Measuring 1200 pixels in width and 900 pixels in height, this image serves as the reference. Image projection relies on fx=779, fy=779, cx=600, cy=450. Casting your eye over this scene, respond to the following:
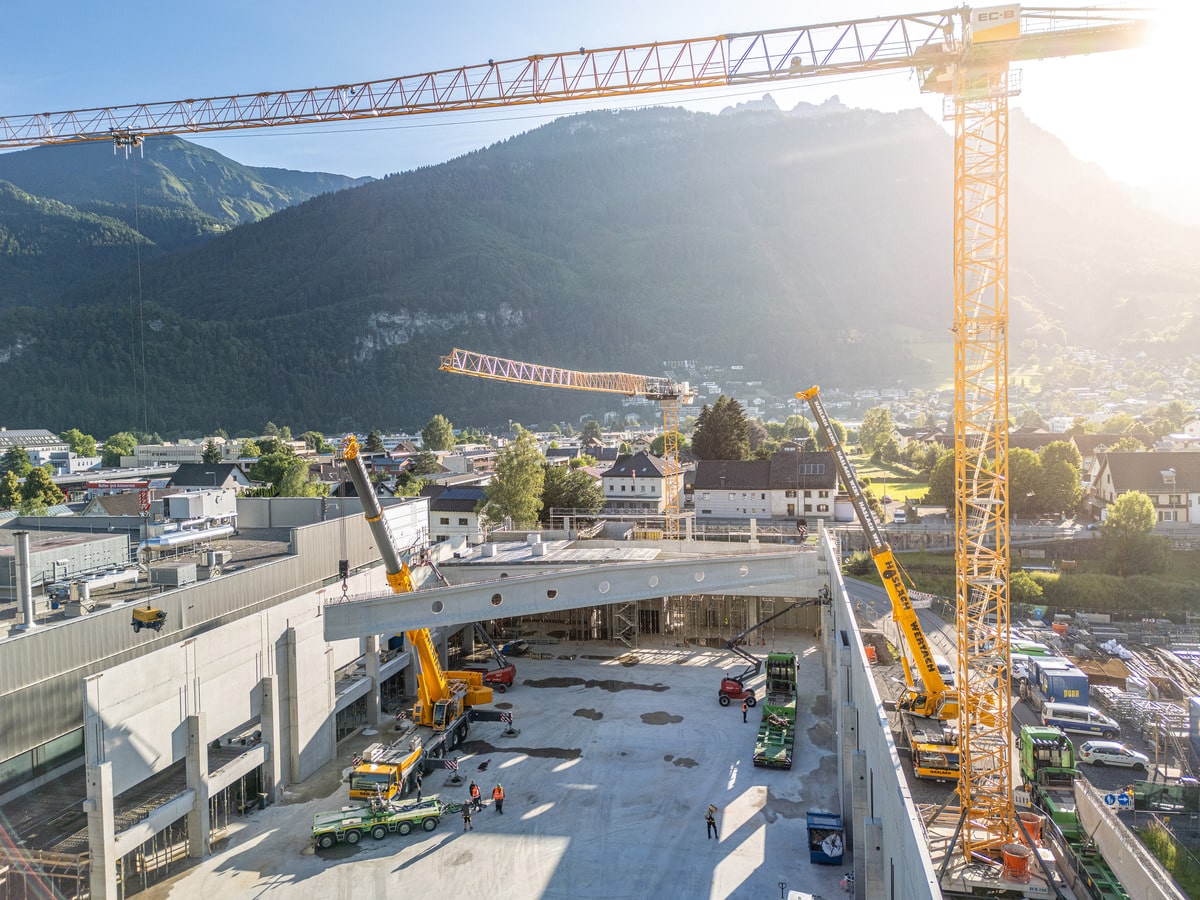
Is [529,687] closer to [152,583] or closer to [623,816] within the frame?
[623,816]

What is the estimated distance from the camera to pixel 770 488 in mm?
71375

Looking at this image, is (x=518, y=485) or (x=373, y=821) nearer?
(x=373, y=821)

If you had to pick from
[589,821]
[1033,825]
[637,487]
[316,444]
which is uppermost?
[316,444]

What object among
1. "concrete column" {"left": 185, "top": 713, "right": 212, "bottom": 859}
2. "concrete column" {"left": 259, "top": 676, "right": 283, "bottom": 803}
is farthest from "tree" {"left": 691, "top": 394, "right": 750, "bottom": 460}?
"concrete column" {"left": 185, "top": 713, "right": 212, "bottom": 859}

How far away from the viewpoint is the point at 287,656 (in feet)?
79.0

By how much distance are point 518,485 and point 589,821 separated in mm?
35748

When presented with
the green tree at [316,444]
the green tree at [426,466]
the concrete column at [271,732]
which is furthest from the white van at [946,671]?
the green tree at [316,444]

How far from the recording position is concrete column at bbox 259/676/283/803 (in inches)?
906

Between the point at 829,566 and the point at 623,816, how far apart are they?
1335cm

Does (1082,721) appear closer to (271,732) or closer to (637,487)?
(271,732)

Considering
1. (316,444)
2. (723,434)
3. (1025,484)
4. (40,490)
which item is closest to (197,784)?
(723,434)

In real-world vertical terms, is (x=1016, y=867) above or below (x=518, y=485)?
below

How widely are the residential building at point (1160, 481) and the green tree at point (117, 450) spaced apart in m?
134

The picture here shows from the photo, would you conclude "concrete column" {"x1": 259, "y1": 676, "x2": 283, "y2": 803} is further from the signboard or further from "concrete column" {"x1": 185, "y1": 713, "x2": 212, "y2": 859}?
the signboard
